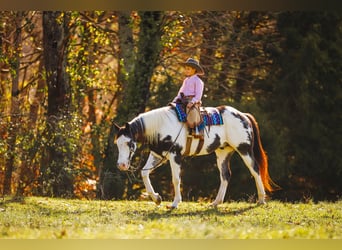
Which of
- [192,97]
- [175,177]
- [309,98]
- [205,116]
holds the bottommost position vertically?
[175,177]

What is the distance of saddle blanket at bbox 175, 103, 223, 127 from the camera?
10.5m

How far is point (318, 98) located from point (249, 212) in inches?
339

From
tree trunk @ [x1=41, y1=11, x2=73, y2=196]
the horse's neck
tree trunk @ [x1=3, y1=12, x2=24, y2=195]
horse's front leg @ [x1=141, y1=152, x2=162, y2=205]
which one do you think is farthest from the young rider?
tree trunk @ [x1=3, y1=12, x2=24, y2=195]

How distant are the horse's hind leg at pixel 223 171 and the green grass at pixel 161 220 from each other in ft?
0.54

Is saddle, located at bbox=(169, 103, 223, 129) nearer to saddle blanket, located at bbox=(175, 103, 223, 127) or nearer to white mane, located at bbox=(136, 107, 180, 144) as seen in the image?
saddle blanket, located at bbox=(175, 103, 223, 127)

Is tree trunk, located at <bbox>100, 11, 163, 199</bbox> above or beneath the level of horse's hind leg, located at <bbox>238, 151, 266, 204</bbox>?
above

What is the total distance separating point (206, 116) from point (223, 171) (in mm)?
983

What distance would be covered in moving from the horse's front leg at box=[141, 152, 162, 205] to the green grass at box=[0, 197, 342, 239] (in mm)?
182

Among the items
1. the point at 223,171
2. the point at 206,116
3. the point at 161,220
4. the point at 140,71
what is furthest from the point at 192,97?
the point at 140,71

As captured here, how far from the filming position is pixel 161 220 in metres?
8.96

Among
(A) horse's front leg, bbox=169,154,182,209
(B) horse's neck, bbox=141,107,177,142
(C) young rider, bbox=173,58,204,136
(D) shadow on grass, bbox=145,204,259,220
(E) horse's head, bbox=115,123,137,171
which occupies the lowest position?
(D) shadow on grass, bbox=145,204,259,220

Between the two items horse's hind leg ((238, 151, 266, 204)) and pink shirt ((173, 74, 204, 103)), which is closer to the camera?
pink shirt ((173, 74, 204, 103))

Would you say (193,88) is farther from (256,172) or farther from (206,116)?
(256,172)

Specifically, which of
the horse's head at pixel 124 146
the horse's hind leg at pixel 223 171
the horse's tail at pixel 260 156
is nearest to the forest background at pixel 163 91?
the horse's hind leg at pixel 223 171
